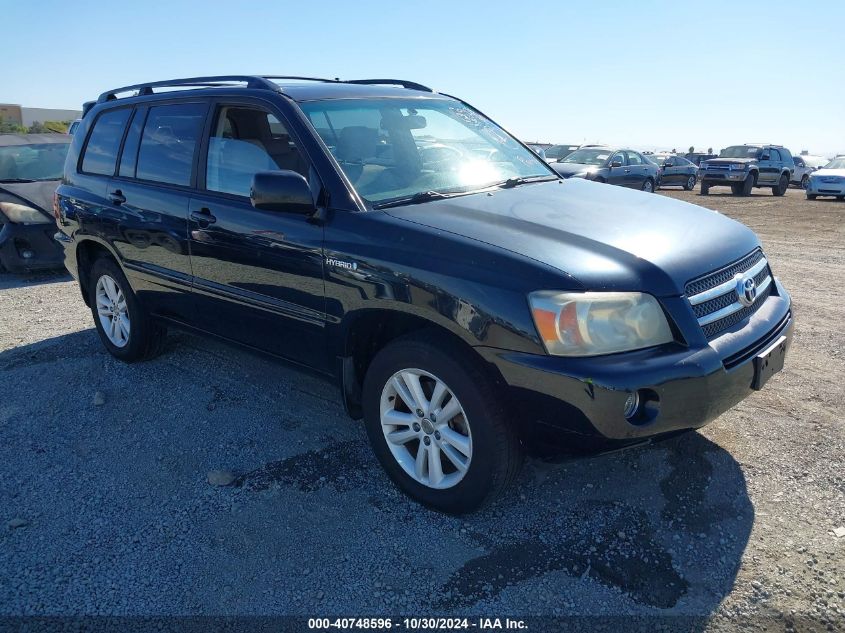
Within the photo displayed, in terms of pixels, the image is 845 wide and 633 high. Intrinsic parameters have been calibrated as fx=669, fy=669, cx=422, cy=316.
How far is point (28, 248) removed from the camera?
7.91 meters

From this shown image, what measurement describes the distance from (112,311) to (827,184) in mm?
21335

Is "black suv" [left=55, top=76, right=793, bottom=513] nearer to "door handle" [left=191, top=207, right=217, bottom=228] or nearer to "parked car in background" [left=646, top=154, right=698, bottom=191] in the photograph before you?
"door handle" [left=191, top=207, right=217, bottom=228]

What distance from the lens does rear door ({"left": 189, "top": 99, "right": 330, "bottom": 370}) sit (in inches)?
133

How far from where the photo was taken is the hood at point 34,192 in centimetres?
792

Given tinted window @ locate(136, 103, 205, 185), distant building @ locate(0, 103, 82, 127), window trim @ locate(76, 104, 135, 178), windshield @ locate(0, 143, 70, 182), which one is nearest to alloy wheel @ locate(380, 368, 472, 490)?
tinted window @ locate(136, 103, 205, 185)

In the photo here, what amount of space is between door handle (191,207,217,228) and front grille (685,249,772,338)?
256 centimetres

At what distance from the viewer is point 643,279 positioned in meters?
2.66

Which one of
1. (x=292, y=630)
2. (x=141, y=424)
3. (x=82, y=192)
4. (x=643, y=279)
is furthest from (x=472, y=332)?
(x=82, y=192)

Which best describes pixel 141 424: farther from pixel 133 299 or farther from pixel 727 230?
pixel 727 230

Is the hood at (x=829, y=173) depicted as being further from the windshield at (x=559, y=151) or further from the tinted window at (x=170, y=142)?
the tinted window at (x=170, y=142)

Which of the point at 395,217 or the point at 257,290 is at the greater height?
the point at 395,217

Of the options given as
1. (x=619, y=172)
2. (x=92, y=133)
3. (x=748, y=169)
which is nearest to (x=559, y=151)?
(x=619, y=172)

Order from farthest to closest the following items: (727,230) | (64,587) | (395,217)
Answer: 1. (727,230)
2. (395,217)
3. (64,587)

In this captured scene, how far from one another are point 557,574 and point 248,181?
2.53 meters
